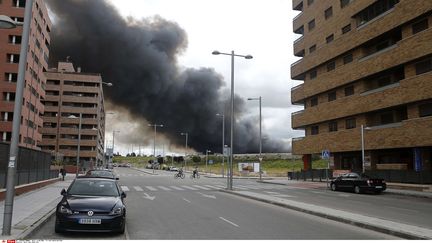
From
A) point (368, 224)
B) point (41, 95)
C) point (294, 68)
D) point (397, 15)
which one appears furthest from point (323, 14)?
point (41, 95)

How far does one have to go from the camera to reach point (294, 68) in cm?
5716

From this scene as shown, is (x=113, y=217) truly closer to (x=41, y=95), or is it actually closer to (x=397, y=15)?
(x=397, y=15)

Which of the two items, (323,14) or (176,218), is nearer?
(176,218)

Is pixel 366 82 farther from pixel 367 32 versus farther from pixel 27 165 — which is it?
pixel 27 165

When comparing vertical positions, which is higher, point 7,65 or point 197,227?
point 7,65

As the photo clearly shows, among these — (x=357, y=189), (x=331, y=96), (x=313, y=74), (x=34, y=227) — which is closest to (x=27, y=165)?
(x=34, y=227)

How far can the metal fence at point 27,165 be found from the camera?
1826cm

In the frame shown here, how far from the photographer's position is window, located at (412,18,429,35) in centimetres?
3431

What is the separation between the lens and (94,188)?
1185cm

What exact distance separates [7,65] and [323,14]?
45.2 metres

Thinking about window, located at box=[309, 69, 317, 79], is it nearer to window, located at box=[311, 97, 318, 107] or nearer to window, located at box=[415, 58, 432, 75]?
window, located at box=[311, 97, 318, 107]

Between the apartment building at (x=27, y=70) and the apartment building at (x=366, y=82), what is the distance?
3841 centimetres

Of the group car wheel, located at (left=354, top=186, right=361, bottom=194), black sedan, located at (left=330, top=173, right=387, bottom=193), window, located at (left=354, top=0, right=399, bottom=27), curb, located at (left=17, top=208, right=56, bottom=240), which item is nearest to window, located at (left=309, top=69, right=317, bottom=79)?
window, located at (left=354, top=0, right=399, bottom=27)

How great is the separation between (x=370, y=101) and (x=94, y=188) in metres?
33.5
